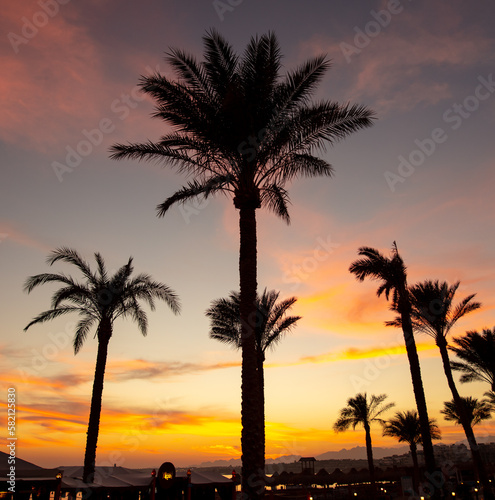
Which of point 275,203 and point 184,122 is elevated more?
point 184,122

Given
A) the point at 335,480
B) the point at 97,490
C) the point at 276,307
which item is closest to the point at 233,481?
the point at 97,490

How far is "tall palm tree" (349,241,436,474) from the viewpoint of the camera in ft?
67.3

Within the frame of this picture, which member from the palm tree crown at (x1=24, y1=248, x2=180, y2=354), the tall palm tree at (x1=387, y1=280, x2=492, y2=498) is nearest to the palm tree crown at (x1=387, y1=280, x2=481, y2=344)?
the tall palm tree at (x1=387, y1=280, x2=492, y2=498)

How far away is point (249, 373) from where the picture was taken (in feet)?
38.7

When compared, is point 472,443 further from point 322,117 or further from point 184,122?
point 184,122

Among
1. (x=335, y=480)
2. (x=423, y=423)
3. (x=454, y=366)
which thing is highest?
(x=454, y=366)

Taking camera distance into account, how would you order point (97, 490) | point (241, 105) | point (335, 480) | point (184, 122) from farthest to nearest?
point (335, 480), point (97, 490), point (184, 122), point (241, 105)

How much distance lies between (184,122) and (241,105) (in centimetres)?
206

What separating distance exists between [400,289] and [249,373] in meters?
13.4

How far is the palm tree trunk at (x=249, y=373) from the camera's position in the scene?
36.2 feet

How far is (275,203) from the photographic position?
648 inches

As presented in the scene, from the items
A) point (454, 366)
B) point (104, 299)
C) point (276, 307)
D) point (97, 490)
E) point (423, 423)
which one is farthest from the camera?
Answer: point (454, 366)

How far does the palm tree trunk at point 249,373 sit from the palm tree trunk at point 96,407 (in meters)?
10.8

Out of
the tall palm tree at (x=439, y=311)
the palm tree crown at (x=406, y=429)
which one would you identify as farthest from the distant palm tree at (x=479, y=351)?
the palm tree crown at (x=406, y=429)
